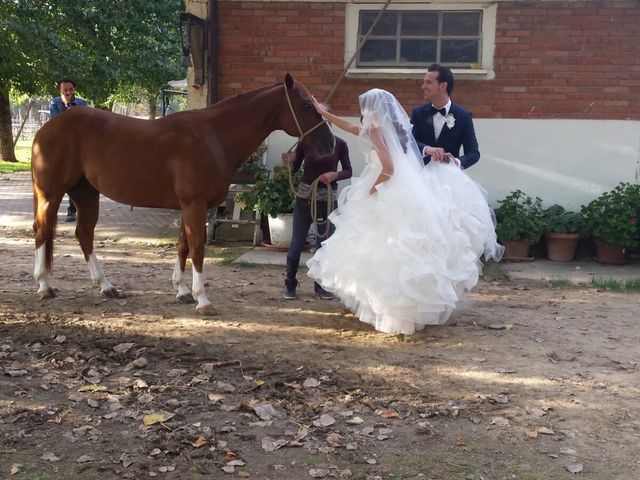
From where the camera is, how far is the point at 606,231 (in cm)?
796

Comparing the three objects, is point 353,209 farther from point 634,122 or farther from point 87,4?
point 87,4

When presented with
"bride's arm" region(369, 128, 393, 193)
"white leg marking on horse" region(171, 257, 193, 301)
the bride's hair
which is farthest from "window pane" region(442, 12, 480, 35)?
"white leg marking on horse" region(171, 257, 193, 301)

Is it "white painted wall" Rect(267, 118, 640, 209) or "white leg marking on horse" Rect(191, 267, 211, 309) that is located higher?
"white painted wall" Rect(267, 118, 640, 209)

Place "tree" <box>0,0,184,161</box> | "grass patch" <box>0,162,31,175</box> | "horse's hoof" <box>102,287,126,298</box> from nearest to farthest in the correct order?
1. "horse's hoof" <box>102,287,126,298</box>
2. "tree" <box>0,0,184,161</box>
3. "grass patch" <box>0,162,31,175</box>

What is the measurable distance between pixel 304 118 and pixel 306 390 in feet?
7.98

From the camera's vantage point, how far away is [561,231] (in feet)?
27.2

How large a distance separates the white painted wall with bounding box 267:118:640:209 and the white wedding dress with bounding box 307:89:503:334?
3.68 m

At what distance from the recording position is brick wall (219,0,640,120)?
27.8ft

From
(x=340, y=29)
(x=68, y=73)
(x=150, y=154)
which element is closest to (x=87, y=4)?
(x=68, y=73)

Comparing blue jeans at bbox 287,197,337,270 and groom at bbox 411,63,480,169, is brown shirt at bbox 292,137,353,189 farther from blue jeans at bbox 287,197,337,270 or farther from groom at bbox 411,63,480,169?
groom at bbox 411,63,480,169

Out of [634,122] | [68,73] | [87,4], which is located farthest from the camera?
[87,4]

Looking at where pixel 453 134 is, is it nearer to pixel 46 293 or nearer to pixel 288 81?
pixel 288 81

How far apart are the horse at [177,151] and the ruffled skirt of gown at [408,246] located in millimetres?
896

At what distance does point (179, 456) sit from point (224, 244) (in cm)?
607
